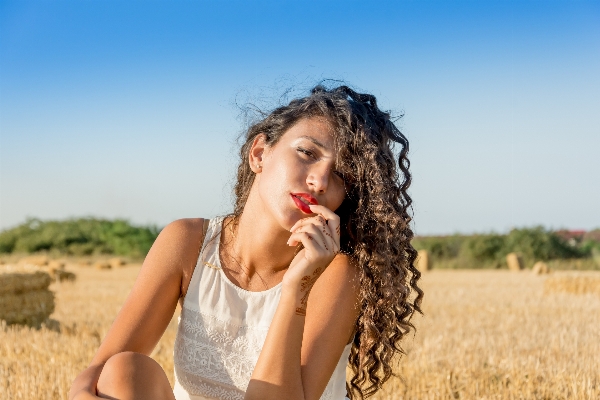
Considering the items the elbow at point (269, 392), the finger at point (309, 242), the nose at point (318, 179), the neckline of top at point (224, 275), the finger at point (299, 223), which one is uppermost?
the nose at point (318, 179)

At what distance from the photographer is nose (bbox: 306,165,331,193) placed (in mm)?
2387

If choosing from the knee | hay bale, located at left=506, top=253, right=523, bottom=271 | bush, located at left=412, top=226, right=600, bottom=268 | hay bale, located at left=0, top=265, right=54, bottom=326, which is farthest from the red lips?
bush, located at left=412, top=226, right=600, bottom=268

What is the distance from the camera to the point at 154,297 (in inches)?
100

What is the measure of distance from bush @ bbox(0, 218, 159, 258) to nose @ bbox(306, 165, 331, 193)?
28893 millimetres

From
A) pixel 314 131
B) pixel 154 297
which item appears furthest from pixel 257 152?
pixel 154 297

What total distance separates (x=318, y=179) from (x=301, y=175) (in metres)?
0.06

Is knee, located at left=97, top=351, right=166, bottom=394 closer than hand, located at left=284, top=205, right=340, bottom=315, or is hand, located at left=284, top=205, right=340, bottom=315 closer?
knee, located at left=97, top=351, right=166, bottom=394

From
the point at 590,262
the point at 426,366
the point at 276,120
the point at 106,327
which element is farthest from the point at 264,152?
the point at 590,262

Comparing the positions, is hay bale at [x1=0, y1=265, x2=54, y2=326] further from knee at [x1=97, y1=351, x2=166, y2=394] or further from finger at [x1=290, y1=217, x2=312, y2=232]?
finger at [x1=290, y1=217, x2=312, y2=232]

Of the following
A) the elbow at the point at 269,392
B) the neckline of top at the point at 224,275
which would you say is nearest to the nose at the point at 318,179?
the neckline of top at the point at 224,275

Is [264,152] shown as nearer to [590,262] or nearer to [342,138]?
[342,138]

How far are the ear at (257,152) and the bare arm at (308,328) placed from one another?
0.46 m

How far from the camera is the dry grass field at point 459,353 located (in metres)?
4.04

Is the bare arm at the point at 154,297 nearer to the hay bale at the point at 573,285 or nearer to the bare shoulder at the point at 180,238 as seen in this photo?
the bare shoulder at the point at 180,238
